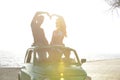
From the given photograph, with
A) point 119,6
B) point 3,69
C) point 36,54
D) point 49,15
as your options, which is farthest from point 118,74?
point 36,54

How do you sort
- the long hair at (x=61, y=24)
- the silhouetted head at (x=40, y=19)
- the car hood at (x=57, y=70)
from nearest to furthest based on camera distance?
the car hood at (x=57, y=70) → the silhouetted head at (x=40, y=19) → the long hair at (x=61, y=24)

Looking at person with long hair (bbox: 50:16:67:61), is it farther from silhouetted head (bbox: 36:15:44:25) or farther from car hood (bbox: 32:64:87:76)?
car hood (bbox: 32:64:87:76)

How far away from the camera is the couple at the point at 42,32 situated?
16.6m

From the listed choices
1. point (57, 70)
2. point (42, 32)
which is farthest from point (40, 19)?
point (57, 70)

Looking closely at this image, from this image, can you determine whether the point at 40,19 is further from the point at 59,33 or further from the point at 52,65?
the point at 52,65

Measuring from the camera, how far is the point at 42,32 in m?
16.8

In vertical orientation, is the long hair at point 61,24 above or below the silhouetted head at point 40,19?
below

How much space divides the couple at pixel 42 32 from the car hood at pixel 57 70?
7.82 ft

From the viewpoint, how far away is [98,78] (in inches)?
938

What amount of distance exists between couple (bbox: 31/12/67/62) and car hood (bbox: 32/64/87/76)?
2385 mm

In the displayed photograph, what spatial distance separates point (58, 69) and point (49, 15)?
3.60 m

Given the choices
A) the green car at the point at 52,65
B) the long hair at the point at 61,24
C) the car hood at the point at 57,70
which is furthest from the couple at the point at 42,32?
the car hood at the point at 57,70

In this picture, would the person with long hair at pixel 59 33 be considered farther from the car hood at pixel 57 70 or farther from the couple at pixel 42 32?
the car hood at pixel 57 70

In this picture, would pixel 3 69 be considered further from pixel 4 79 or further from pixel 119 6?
pixel 119 6
